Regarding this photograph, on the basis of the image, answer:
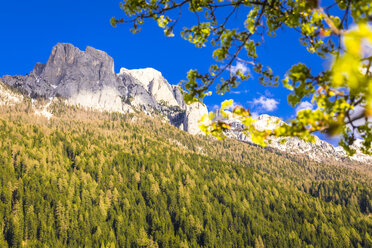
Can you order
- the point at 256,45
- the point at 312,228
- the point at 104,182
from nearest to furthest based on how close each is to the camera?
the point at 256,45, the point at 312,228, the point at 104,182

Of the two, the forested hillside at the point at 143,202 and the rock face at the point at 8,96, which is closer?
the forested hillside at the point at 143,202

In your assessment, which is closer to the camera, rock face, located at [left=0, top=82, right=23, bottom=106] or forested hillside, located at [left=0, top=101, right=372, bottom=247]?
forested hillside, located at [left=0, top=101, right=372, bottom=247]

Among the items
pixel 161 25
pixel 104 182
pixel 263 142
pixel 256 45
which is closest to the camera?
pixel 263 142

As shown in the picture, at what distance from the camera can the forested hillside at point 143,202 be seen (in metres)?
58.4

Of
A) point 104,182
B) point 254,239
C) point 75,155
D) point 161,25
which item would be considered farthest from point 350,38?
point 75,155

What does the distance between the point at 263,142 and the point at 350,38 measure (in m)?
1.55

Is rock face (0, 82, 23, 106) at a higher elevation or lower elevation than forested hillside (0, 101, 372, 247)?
higher

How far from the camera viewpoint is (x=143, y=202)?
78562 mm

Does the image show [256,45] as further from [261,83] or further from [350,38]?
[350,38]

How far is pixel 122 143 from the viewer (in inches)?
5197

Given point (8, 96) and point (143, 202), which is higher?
point (8, 96)

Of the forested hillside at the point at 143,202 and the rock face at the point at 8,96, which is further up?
the rock face at the point at 8,96

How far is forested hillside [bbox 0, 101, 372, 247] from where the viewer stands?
192ft

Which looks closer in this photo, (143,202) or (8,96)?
(143,202)
